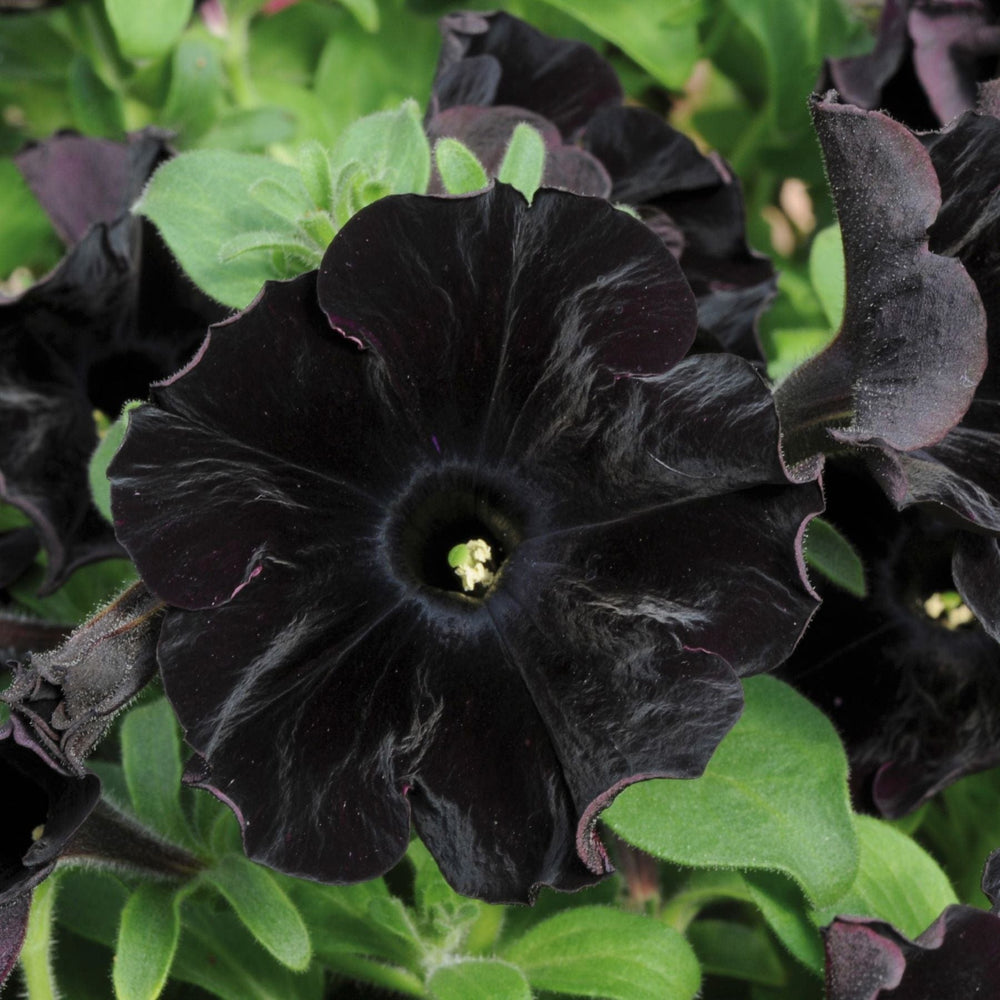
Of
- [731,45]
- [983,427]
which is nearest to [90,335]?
[983,427]

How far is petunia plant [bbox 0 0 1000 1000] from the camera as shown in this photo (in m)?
0.56

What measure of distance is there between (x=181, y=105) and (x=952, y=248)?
2.39ft

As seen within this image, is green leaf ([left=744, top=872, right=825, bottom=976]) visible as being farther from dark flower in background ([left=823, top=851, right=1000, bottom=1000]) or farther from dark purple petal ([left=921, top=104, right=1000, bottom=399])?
dark purple petal ([left=921, top=104, right=1000, bottom=399])

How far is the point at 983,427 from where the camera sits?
0.65m

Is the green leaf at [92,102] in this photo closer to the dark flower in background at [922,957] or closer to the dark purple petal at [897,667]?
the dark purple petal at [897,667]

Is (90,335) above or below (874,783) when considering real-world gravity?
above

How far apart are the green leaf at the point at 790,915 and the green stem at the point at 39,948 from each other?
373 millimetres

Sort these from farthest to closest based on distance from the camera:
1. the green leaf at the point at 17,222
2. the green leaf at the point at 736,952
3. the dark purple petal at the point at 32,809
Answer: the green leaf at the point at 17,222
the green leaf at the point at 736,952
the dark purple petal at the point at 32,809

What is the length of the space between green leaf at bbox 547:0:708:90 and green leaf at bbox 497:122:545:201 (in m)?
0.48

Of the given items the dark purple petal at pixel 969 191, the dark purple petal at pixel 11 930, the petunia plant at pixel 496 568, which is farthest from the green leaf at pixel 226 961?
the dark purple petal at pixel 969 191

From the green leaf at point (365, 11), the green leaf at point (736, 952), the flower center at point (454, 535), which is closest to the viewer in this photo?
the flower center at point (454, 535)

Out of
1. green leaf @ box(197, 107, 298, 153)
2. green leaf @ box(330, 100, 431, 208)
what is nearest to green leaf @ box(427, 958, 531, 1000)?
green leaf @ box(330, 100, 431, 208)

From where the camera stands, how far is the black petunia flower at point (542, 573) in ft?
1.82

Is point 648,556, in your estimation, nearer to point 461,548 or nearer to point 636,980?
point 461,548
